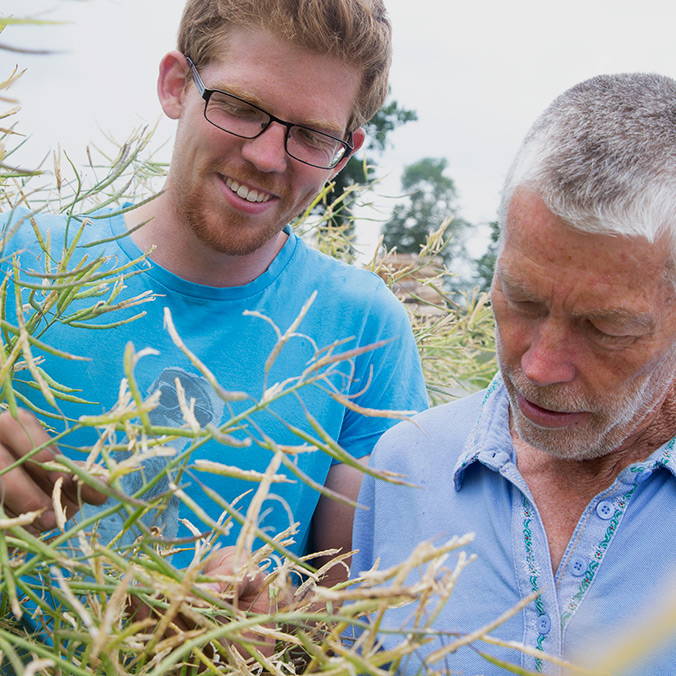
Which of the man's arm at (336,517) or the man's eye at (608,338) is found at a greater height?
the man's eye at (608,338)

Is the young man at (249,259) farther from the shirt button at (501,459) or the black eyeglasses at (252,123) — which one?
the shirt button at (501,459)

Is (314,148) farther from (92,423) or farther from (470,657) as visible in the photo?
(92,423)

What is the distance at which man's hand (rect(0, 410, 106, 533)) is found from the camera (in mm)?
626

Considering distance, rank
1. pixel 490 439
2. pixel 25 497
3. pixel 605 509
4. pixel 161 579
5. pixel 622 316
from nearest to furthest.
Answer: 1. pixel 161 579
2. pixel 25 497
3. pixel 622 316
4. pixel 605 509
5. pixel 490 439

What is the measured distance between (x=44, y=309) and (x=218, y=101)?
2.37ft

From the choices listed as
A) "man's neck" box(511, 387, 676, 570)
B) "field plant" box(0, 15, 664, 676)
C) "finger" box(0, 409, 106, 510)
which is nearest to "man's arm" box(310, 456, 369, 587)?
"man's neck" box(511, 387, 676, 570)

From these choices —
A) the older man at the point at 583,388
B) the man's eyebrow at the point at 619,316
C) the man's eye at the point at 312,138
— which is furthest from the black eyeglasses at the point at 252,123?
the man's eyebrow at the point at 619,316

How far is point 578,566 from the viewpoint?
957mm

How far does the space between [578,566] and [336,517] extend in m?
0.56

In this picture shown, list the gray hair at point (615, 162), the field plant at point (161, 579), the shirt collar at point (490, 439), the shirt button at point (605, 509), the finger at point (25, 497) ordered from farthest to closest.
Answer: the shirt collar at point (490, 439) → the shirt button at point (605, 509) → the gray hair at point (615, 162) → the finger at point (25, 497) → the field plant at point (161, 579)

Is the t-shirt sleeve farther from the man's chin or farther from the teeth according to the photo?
the man's chin

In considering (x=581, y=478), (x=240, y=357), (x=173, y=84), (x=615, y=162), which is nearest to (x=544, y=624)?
(x=581, y=478)

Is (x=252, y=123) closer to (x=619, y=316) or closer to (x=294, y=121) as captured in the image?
(x=294, y=121)

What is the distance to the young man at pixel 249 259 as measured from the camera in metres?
1.29
